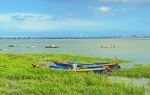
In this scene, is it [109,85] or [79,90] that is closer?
[79,90]

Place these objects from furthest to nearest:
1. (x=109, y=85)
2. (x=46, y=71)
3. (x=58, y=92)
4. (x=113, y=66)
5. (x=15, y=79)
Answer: (x=113, y=66)
(x=46, y=71)
(x=15, y=79)
(x=109, y=85)
(x=58, y=92)

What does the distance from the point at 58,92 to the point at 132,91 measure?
4187 mm

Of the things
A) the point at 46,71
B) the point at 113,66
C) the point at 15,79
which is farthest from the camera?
the point at 113,66

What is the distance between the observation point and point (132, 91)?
19.8 m

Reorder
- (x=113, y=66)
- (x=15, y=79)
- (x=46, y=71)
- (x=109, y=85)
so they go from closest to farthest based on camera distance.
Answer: (x=109, y=85) → (x=15, y=79) → (x=46, y=71) → (x=113, y=66)

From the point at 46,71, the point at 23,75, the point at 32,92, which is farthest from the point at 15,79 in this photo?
the point at 32,92

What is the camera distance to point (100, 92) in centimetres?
1888

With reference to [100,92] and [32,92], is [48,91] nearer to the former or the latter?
[32,92]

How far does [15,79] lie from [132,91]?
9223mm

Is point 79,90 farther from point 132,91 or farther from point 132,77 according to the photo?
point 132,77

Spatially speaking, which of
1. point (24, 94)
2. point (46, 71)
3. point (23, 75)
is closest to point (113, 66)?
point (46, 71)

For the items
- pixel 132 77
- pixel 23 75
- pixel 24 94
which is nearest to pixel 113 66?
pixel 132 77

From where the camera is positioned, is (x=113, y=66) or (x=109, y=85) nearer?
(x=109, y=85)

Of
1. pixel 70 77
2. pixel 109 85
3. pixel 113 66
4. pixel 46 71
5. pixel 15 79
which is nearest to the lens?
pixel 109 85
